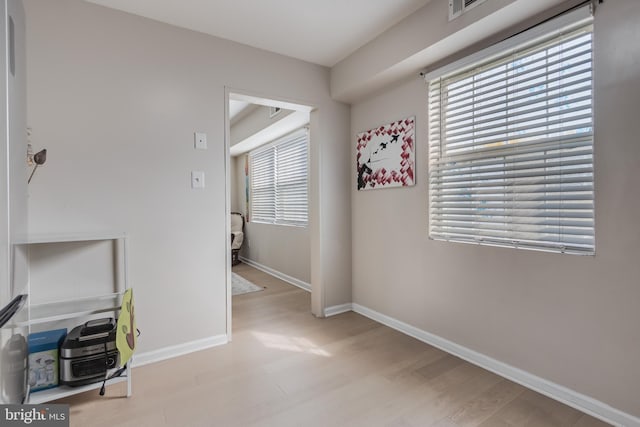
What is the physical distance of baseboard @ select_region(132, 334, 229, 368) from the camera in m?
2.15

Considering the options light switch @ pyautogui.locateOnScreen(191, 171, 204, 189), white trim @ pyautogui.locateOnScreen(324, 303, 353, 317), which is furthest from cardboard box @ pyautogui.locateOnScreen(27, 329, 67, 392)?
white trim @ pyautogui.locateOnScreen(324, 303, 353, 317)

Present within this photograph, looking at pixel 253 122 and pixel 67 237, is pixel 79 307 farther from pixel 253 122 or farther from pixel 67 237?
pixel 253 122

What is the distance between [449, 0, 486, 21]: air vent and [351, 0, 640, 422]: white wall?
0.57m

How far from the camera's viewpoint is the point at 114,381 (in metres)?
1.88

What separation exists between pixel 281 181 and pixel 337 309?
2.30 m

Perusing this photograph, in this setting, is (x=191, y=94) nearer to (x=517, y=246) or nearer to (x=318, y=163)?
(x=318, y=163)

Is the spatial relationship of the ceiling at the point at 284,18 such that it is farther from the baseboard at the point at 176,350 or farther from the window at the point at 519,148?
the baseboard at the point at 176,350

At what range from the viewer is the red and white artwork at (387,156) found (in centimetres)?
253

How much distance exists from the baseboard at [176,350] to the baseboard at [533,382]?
153 centimetres

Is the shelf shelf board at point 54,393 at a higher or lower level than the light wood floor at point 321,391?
higher

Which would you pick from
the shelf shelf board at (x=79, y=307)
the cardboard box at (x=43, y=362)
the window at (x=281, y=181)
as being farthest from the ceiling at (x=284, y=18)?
the cardboard box at (x=43, y=362)

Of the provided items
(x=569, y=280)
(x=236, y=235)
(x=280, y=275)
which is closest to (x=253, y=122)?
(x=236, y=235)

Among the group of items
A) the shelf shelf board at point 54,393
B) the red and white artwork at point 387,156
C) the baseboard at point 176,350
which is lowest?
the baseboard at point 176,350

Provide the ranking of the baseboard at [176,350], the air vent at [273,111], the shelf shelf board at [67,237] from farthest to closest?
the air vent at [273,111] → the baseboard at [176,350] → the shelf shelf board at [67,237]
